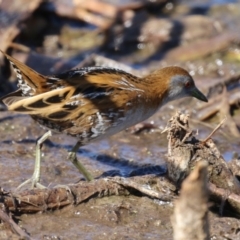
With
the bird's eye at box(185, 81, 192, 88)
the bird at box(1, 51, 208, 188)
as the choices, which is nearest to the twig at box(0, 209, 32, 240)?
the bird at box(1, 51, 208, 188)

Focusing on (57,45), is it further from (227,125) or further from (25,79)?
(25,79)

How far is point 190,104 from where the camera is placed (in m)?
8.12

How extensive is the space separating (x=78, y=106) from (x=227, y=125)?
2.41 m

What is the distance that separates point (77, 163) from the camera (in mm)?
6168

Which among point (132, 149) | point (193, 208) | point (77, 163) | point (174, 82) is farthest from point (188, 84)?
point (193, 208)

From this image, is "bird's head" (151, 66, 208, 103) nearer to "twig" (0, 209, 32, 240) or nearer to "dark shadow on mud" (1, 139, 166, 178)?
"dark shadow on mud" (1, 139, 166, 178)

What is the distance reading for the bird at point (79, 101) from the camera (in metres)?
5.63

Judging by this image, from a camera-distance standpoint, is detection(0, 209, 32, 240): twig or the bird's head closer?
detection(0, 209, 32, 240): twig

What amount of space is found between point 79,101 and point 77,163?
0.68m

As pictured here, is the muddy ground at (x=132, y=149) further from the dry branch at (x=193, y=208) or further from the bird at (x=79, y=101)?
the dry branch at (x=193, y=208)

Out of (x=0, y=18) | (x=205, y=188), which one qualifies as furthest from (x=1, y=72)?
(x=205, y=188)

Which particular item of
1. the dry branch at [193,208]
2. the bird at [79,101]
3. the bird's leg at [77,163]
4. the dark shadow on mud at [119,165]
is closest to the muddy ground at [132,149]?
the dark shadow on mud at [119,165]

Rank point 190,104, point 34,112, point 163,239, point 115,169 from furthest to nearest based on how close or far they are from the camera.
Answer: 1. point 190,104
2. point 115,169
3. point 34,112
4. point 163,239

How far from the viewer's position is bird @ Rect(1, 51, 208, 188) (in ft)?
18.5
